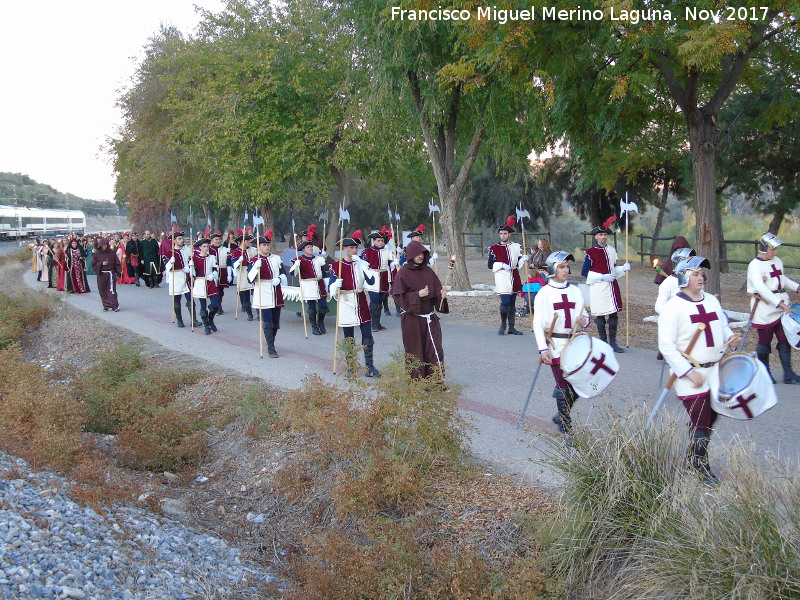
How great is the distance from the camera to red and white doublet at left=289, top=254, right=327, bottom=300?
14.1 m

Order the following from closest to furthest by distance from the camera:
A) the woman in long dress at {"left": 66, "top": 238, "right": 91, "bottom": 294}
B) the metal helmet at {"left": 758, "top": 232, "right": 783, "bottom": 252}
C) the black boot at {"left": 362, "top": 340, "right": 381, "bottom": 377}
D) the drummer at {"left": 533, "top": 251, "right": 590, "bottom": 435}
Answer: the drummer at {"left": 533, "top": 251, "right": 590, "bottom": 435} → the metal helmet at {"left": 758, "top": 232, "right": 783, "bottom": 252} → the black boot at {"left": 362, "top": 340, "right": 381, "bottom": 377} → the woman in long dress at {"left": 66, "top": 238, "right": 91, "bottom": 294}

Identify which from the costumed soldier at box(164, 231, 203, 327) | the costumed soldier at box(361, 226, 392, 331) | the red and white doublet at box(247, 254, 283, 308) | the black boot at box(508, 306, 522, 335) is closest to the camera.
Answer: the red and white doublet at box(247, 254, 283, 308)

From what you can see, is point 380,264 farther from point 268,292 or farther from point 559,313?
point 559,313

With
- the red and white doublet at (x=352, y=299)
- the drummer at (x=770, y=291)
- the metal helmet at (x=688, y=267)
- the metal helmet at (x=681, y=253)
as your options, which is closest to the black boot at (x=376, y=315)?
the red and white doublet at (x=352, y=299)

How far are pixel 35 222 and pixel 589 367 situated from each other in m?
77.8

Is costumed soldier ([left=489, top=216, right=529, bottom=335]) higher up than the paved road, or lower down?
higher up

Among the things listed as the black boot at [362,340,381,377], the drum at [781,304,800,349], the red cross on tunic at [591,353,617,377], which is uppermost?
the red cross on tunic at [591,353,617,377]

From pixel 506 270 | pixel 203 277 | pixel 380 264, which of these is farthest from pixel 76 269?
pixel 506 270

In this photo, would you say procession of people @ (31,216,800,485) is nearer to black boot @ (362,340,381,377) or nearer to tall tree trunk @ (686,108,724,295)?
black boot @ (362,340,381,377)

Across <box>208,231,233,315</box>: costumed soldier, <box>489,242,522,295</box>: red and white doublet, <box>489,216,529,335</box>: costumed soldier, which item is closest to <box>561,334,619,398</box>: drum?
<box>489,216,529,335</box>: costumed soldier

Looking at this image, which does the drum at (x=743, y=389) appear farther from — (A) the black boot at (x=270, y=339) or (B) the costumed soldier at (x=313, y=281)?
(B) the costumed soldier at (x=313, y=281)

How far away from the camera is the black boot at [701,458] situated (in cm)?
475

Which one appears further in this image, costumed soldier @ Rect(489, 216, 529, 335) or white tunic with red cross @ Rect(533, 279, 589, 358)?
costumed soldier @ Rect(489, 216, 529, 335)

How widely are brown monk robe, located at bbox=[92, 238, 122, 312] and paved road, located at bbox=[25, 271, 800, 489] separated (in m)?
0.45
